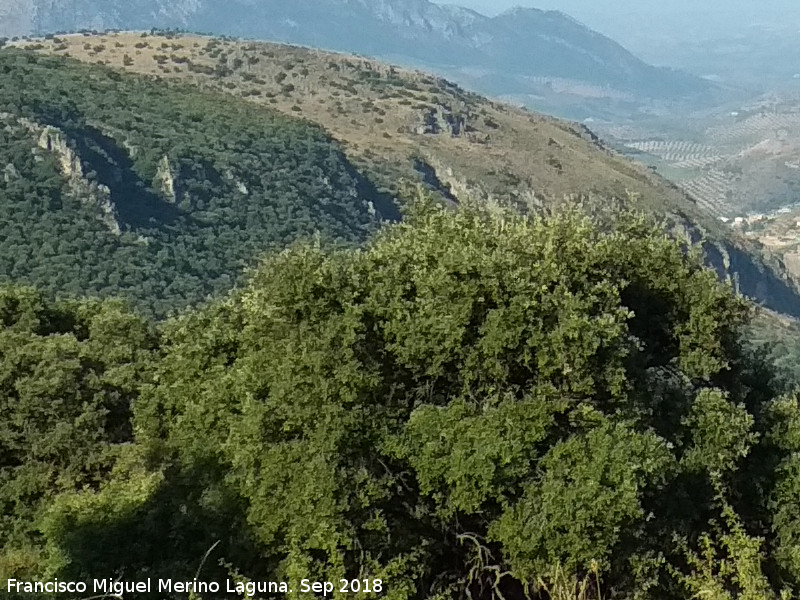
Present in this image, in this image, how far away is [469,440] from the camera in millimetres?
9797

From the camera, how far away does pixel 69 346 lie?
16.9 m

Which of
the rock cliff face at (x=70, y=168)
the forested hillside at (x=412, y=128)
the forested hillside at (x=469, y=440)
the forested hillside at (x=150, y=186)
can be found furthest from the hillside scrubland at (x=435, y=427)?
the forested hillside at (x=412, y=128)

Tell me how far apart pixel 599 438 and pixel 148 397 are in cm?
772

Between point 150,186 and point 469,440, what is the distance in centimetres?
6638

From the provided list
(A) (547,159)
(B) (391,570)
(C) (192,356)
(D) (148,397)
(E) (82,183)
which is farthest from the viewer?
(A) (547,159)

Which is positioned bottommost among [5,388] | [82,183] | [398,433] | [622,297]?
[82,183]

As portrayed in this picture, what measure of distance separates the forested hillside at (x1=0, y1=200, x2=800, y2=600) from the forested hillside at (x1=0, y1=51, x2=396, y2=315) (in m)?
38.9

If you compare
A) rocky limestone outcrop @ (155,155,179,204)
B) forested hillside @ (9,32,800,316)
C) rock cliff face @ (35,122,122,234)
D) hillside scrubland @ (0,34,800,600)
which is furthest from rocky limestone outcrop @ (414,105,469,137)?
hillside scrubland @ (0,34,800,600)

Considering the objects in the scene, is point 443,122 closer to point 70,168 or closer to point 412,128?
point 412,128

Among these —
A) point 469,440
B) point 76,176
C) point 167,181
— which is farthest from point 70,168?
point 469,440

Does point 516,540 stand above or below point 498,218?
below

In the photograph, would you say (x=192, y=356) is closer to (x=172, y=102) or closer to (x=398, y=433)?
(x=398, y=433)

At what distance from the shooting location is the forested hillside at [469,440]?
9586 millimetres

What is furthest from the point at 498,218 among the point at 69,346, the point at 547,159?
the point at 547,159
